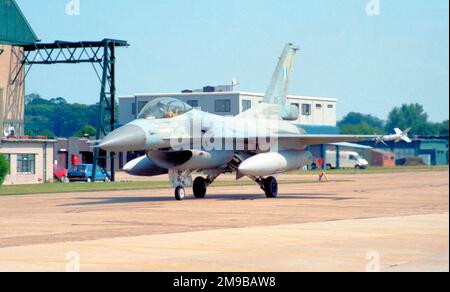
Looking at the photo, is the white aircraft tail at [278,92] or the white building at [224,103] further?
the white building at [224,103]

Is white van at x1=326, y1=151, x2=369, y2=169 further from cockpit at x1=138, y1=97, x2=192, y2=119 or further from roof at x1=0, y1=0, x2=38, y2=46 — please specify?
cockpit at x1=138, y1=97, x2=192, y2=119

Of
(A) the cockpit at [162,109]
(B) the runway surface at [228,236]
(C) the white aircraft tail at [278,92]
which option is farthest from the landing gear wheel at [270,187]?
(A) the cockpit at [162,109]

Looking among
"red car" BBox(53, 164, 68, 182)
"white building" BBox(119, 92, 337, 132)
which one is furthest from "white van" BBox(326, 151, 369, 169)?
"red car" BBox(53, 164, 68, 182)

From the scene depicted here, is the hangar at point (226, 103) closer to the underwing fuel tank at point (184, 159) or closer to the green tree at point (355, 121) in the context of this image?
the underwing fuel tank at point (184, 159)

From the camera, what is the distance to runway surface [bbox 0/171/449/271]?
14.5 meters

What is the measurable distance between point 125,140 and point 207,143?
4.69 meters

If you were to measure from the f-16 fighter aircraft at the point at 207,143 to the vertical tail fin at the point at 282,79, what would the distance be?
0.85 meters

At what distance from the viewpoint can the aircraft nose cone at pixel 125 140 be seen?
29891 mm

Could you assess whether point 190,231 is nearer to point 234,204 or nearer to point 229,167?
point 234,204

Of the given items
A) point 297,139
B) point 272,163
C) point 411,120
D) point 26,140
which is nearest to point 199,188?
point 272,163

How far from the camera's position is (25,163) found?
202ft

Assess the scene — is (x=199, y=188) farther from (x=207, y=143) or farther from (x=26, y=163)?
(x=26, y=163)

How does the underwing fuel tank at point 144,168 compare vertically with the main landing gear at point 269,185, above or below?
above
